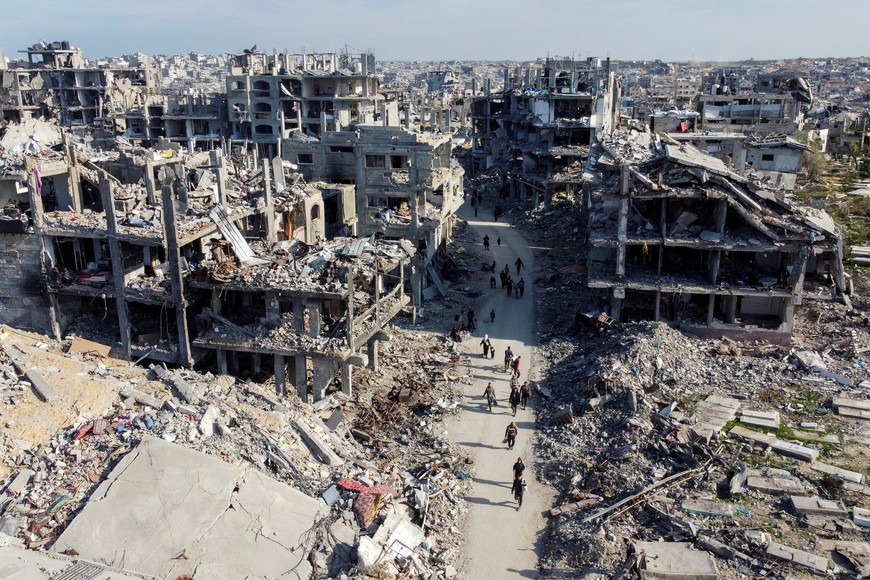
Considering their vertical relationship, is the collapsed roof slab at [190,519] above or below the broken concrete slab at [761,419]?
above

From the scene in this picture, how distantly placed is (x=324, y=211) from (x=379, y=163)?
3.92 m

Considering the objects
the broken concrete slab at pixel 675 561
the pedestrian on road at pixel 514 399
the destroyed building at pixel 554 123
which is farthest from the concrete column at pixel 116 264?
the destroyed building at pixel 554 123

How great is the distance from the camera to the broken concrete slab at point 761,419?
24.2 m

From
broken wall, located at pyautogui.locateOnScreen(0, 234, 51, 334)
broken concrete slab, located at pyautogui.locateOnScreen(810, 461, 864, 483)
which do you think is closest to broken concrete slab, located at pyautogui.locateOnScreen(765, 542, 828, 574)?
broken concrete slab, located at pyautogui.locateOnScreen(810, 461, 864, 483)

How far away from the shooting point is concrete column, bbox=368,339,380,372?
29.9 metres

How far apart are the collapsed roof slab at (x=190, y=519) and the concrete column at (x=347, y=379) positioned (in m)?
8.60

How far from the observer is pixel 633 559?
17641mm

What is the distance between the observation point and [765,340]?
31.7 meters

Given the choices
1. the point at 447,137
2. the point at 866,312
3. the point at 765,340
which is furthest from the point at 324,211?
the point at 866,312

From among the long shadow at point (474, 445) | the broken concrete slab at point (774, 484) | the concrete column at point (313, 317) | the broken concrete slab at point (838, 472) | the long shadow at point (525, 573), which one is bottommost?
the long shadow at point (525, 573)

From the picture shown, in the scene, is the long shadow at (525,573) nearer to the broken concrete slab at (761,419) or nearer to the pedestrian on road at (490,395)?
the pedestrian on road at (490,395)

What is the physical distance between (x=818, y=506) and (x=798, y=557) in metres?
2.49

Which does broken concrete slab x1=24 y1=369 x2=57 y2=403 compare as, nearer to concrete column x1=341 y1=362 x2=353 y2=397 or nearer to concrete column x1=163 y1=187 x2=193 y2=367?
concrete column x1=163 y1=187 x2=193 y2=367

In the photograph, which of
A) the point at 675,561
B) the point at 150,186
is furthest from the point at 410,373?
the point at 675,561
